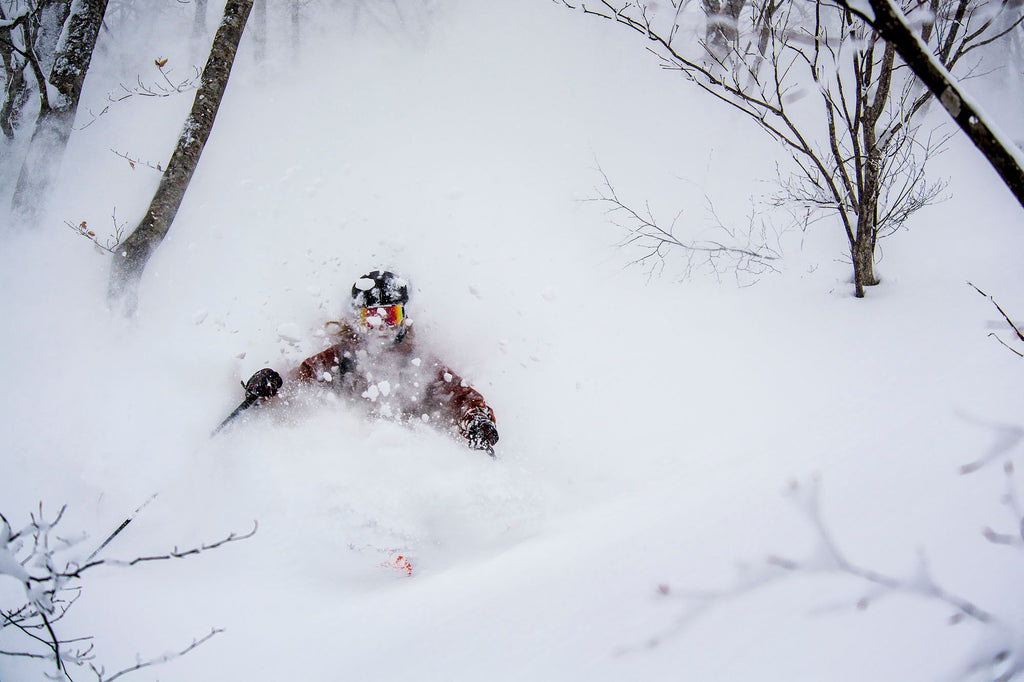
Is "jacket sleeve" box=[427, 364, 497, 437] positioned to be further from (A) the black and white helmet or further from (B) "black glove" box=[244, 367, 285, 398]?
(B) "black glove" box=[244, 367, 285, 398]

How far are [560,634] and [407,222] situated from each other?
3.91 meters

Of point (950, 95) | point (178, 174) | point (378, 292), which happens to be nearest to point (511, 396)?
point (378, 292)

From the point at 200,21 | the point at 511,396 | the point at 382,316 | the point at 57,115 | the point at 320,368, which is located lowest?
the point at 511,396

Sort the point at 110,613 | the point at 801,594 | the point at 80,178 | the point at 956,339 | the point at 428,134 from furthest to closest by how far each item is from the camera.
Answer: the point at 428,134, the point at 80,178, the point at 956,339, the point at 110,613, the point at 801,594

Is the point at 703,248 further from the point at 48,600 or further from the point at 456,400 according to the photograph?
the point at 48,600

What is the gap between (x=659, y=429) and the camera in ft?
11.8

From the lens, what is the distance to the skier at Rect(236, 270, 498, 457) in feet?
12.8

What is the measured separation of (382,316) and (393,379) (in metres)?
0.59

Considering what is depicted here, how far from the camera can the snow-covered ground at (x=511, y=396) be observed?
7.25ft

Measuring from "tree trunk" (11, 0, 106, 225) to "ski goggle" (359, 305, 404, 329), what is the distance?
12.7ft

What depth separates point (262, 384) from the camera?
3.62 meters

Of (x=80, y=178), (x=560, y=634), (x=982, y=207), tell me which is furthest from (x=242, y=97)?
(x=982, y=207)

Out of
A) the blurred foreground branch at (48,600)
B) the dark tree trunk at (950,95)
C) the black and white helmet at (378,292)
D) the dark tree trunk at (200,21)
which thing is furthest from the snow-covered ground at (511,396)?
the dark tree trunk at (950,95)

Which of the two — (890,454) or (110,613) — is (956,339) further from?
(110,613)
